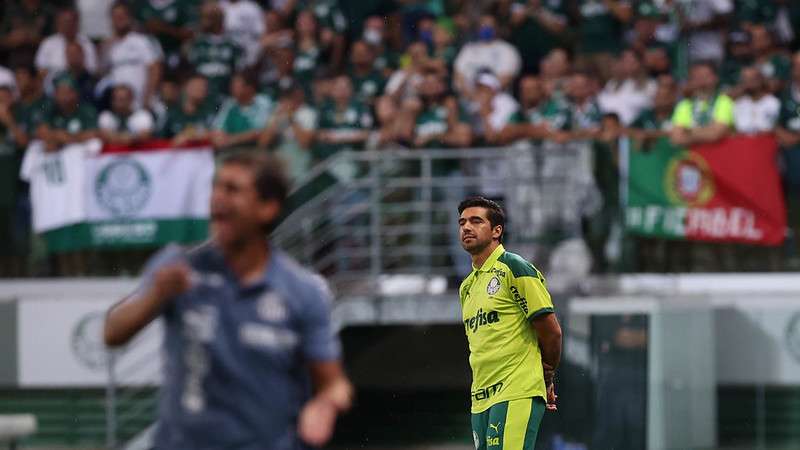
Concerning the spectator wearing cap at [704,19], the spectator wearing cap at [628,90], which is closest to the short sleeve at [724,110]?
the spectator wearing cap at [628,90]

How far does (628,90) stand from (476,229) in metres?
6.10

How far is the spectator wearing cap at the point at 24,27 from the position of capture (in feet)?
52.2

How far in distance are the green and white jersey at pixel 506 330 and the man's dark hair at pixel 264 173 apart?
3559mm

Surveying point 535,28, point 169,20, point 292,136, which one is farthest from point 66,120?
point 535,28

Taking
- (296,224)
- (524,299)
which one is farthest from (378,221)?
(524,299)

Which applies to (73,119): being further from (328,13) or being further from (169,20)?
(328,13)

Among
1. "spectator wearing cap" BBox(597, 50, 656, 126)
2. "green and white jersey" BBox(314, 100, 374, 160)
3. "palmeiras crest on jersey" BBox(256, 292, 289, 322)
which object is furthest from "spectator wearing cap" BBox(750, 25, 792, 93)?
"palmeiras crest on jersey" BBox(256, 292, 289, 322)

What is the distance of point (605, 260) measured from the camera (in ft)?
42.6

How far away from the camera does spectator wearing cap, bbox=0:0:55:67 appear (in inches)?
627

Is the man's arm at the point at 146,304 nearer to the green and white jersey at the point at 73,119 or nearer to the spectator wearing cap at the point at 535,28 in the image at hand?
the green and white jersey at the point at 73,119

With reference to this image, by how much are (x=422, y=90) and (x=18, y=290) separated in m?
4.40

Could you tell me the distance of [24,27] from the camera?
16.1 meters

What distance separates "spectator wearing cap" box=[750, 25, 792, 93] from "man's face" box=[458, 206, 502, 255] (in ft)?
20.6

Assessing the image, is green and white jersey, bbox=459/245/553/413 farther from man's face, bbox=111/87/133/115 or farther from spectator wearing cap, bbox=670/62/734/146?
man's face, bbox=111/87/133/115
